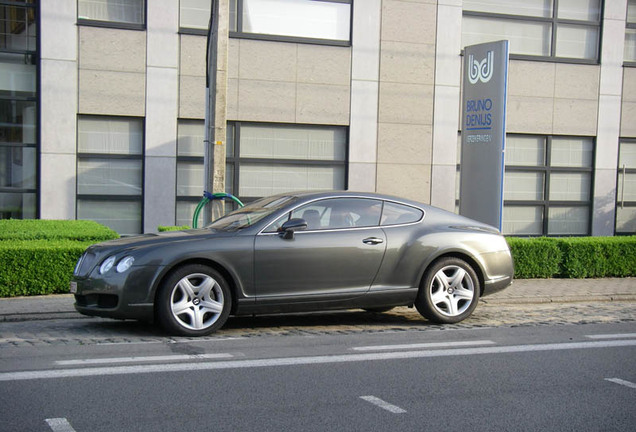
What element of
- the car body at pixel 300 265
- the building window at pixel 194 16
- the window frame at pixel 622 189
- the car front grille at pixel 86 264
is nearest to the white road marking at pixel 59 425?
the car body at pixel 300 265

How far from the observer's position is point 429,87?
16.7 meters

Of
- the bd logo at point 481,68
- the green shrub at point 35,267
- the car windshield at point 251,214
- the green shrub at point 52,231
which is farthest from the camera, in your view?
the bd logo at point 481,68

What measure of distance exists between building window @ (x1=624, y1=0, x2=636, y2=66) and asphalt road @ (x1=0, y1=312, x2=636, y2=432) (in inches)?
452

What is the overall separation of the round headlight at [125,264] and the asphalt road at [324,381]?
2.22ft

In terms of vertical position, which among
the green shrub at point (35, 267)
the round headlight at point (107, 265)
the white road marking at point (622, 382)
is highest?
the round headlight at point (107, 265)

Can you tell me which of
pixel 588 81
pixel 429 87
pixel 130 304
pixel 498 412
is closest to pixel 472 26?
pixel 429 87

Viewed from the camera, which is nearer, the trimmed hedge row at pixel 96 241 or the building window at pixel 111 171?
the trimmed hedge row at pixel 96 241

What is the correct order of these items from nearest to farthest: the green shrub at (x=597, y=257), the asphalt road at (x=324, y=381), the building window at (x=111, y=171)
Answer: the asphalt road at (x=324, y=381) < the green shrub at (x=597, y=257) < the building window at (x=111, y=171)

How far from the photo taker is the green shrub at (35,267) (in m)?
9.96

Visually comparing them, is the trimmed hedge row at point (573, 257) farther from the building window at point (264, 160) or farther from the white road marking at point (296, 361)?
the building window at point (264, 160)

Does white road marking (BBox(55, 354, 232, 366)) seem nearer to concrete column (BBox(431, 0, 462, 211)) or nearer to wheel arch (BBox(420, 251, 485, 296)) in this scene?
wheel arch (BBox(420, 251, 485, 296))

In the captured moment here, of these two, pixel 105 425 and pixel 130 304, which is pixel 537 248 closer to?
pixel 130 304

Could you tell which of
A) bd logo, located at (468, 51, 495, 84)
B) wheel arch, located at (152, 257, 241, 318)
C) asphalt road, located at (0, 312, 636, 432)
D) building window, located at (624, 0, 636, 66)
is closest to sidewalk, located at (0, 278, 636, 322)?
asphalt road, located at (0, 312, 636, 432)

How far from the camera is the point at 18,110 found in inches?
586
